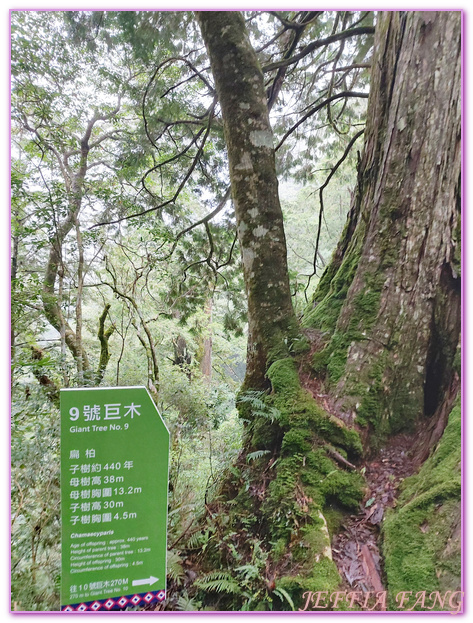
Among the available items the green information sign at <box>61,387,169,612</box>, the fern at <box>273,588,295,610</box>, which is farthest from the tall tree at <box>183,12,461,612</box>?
the green information sign at <box>61,387,169,612</box>

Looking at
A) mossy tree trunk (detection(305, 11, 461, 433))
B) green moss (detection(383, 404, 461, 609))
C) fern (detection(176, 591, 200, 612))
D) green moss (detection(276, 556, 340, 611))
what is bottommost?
fern (detection(176, 591, 200, 612))

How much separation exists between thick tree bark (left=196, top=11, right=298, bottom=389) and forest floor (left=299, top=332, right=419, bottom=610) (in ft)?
1.84

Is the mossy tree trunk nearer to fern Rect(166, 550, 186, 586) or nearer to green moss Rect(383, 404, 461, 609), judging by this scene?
green moss Rect(383, 404, 461, 609)

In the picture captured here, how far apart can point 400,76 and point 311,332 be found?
1982mm

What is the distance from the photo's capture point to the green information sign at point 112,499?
141 centimetres

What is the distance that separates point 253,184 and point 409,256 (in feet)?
4.13

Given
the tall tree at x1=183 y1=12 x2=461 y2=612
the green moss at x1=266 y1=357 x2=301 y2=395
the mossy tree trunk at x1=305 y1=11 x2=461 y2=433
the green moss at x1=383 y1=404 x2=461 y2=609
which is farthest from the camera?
the green moss at x1=266 y1=357 x2=301 y2=395

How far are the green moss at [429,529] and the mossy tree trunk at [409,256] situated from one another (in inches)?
14.2

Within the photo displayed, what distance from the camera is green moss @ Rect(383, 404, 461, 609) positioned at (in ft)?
4.46

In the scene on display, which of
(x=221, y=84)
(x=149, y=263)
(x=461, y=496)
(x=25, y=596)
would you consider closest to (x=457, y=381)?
(x=461, y=496)

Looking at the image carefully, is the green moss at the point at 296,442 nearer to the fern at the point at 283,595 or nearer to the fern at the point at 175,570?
the fern at the point at 283,595

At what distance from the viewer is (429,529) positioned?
1451mm

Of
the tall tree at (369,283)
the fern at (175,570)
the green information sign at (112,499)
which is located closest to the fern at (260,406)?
the tall tree at (369,283)

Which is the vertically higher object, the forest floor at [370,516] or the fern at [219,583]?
the forest floor at [370,516]
